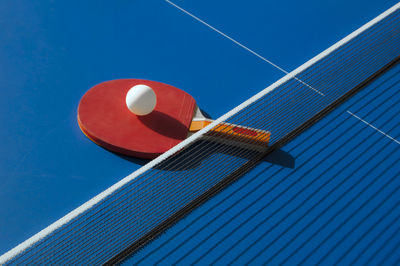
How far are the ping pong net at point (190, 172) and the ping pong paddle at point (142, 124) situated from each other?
0.52 feet

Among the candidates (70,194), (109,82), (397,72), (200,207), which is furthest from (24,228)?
(397,72)

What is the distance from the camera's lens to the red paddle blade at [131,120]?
5676 millimetres

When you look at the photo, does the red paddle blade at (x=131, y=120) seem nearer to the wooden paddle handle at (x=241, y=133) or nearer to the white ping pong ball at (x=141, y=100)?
the white ping pong ball at (x=141, y=100)

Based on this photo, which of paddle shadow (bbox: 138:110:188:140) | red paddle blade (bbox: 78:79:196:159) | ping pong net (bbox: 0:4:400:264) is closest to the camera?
ping pong net (bbox: 0:4:400:264)

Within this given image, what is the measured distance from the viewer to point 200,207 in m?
5.27

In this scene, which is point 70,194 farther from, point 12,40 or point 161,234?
point 12,40

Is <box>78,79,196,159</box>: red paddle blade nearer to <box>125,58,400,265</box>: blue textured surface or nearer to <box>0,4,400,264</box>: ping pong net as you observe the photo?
<box>0,4,400,264</box>: ping pong net

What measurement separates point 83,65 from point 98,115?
141 centimetres

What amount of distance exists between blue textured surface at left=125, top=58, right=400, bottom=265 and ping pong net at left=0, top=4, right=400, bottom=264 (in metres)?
0.17

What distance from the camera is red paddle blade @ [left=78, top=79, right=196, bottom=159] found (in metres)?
5.68

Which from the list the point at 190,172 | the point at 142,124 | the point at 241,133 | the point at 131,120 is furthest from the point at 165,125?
the point at 241,133

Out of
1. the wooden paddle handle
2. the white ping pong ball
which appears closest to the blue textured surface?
the wooden paddle handle

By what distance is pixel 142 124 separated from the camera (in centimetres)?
590

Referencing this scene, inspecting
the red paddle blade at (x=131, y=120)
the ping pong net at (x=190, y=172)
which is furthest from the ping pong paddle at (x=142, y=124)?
the ping pong net at (x=190, y=172)
